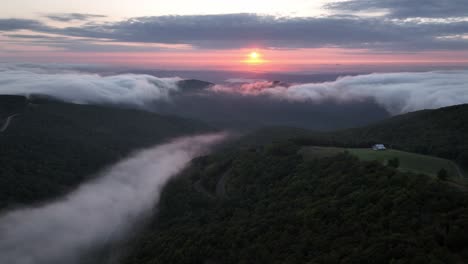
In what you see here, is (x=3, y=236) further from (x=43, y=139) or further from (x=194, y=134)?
(x=194, y=134)

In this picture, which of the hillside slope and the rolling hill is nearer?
the rolling hill

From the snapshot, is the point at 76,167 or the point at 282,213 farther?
the point at 76,167

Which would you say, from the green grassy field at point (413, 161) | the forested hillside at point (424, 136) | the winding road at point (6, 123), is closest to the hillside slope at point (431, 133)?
the forested hillside at point (424, 136)

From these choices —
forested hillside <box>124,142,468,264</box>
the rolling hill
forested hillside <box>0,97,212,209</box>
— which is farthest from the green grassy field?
forested hillside <box>0,97,212,209</box>

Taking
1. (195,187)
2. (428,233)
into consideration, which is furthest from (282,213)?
(195,187)

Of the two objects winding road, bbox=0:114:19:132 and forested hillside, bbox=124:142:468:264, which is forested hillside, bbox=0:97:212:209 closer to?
winding road, bbox=0:114:19:132

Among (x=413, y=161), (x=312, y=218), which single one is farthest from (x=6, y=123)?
(x=413, y=161)

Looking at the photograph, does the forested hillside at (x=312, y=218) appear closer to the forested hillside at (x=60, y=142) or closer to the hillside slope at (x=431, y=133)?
the hillside slope at (x=431, y=133)
